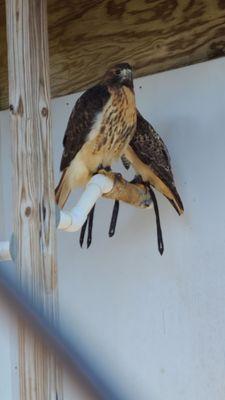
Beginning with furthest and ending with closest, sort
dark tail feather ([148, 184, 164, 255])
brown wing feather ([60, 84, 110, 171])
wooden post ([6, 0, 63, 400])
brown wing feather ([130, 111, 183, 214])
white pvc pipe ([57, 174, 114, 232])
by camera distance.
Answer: dark tail feather ([148, 184, 164, 255])
brown wing feather ([130, 111, 183, 214])
brown wing feather ([60, 84, 110, 171])
white pvc pipe ([57, 174, 114, 232])
wooden post ([6, 0, 63, 400])

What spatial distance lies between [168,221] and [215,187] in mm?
241

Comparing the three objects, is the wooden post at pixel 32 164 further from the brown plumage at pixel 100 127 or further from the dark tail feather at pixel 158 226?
the dark tail feather at pixel 158 226

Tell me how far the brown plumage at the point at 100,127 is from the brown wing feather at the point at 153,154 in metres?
0.04

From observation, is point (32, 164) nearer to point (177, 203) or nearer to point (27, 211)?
point (27, 211)

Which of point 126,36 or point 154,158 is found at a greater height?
point 126,36

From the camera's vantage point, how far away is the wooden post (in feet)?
4.48

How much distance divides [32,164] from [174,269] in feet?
3.57

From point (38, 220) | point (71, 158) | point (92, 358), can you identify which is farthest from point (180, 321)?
point (92, 358)

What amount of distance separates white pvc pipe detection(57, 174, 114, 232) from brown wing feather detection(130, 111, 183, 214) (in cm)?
19

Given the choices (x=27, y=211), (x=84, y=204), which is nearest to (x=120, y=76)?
(x=84, y=204)

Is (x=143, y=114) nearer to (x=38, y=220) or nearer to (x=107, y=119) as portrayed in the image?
(x=107, y=119)

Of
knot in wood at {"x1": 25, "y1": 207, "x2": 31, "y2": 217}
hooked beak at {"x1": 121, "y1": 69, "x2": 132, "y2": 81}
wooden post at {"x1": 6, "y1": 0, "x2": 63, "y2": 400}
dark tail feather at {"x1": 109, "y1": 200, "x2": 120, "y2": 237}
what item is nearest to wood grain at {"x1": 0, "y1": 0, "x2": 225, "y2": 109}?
hooked beak at {"x1": 121, "y1": 69, "x2": 132, "y2": 81}

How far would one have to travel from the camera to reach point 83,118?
2.08m

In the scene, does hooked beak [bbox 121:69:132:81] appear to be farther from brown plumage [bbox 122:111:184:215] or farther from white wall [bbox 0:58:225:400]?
white wall [bbox 0:58:225:400]
